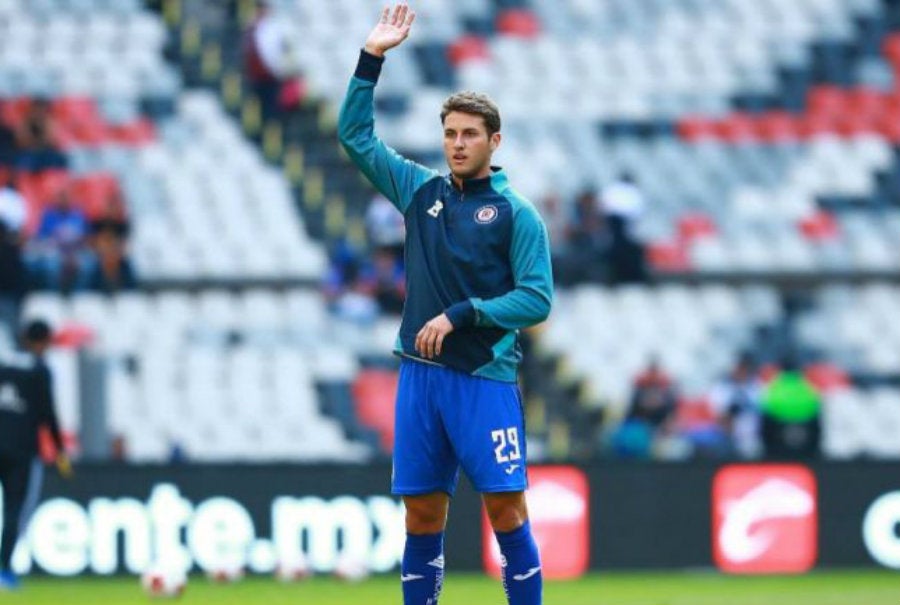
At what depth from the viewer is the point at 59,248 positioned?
62.8ft

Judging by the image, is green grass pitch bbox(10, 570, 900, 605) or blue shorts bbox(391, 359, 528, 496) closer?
blue shorts bbox(391, 359, 528, 496)

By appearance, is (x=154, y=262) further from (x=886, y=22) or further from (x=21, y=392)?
(x=886, y=22)

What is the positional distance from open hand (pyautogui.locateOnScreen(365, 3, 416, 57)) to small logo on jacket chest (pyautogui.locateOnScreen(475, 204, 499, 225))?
0.69 meters

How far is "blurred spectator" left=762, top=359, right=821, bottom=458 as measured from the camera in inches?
673

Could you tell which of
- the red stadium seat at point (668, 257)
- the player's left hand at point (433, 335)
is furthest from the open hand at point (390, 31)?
the red stadium seat at point (668, 257)

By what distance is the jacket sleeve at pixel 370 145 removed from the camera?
7.99 metres

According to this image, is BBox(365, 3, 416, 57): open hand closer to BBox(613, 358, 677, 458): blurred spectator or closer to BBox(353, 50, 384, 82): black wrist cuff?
BBox(353, 50, 384, 82): black wrist cuff

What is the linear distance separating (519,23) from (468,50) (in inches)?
33.3

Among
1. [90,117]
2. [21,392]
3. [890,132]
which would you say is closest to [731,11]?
[890,132]

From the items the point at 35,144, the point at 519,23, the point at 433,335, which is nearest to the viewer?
the point at 433,335

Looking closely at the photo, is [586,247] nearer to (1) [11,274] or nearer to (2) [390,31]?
(1) [11,274]

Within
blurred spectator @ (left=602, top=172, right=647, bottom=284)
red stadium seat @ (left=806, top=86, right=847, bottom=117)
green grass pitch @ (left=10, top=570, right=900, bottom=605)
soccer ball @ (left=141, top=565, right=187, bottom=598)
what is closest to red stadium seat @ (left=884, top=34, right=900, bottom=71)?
red stadium seat @ (left=806, top=86, right=847, bottom=117)

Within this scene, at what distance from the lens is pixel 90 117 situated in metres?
21.9

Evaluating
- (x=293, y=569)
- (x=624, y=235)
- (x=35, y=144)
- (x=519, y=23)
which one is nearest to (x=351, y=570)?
(x=293, y=569)
